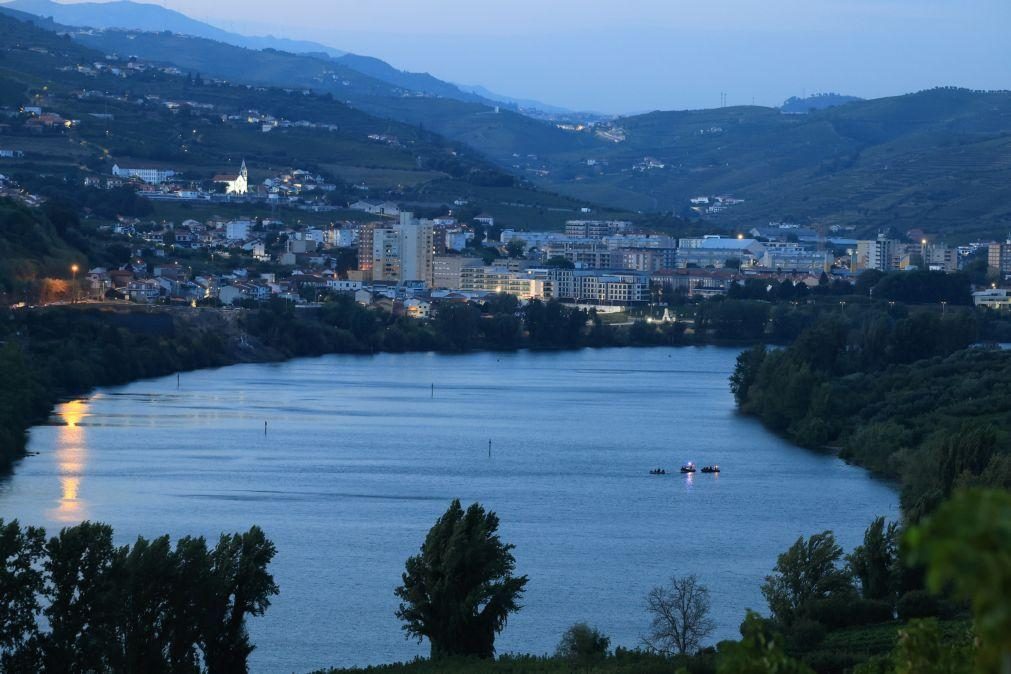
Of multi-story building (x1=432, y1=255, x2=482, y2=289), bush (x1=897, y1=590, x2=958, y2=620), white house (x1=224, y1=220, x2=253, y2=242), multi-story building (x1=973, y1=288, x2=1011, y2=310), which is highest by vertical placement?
white house (x1=224, y1=220, x2=253, y2=242)

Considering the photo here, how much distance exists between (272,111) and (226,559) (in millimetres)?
53303

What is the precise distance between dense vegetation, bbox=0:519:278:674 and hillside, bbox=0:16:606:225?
32.7m

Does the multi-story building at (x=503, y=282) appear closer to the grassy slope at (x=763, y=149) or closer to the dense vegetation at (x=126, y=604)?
the grassy slope at (x=763, y=149)

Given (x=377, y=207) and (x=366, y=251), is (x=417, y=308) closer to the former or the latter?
(x=366, y=251)

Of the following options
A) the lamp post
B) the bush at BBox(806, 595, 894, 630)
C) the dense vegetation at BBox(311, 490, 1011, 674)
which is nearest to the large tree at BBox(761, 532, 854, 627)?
the dense vegetation at BBox(311, 490, 1011, 674)

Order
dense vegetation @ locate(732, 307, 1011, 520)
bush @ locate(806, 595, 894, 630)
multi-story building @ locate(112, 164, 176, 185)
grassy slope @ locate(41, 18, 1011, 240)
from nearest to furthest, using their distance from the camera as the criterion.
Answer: bush @ locate(806, 595, 894, 630)
dense vegetation @ locate(732, 307, 1011, 520)
multi-story building @ locate(112, 164, 176, 185)
grassy slope @ locate(41, 18, 1011, 240)

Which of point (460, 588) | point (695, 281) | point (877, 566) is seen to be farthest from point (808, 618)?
point (695, 281)

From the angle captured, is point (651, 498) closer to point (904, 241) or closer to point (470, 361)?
point (470, 361)

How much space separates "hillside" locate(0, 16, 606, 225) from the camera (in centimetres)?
4550

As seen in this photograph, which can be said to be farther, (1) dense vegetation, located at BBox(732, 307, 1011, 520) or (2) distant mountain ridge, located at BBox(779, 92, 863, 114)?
(2) distant mountain ridge, located at BBox(779, 92, 863, 114)

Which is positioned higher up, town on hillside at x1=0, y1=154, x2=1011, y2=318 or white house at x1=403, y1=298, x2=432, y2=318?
town on hillside at x1=0, y1=154, x2=1011, y2=318

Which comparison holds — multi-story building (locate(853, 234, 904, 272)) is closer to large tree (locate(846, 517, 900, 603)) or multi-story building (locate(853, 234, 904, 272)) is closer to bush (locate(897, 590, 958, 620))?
large tree (locate(846, 517, 900, 603))

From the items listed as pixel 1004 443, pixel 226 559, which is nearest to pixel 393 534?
pixel 226 559

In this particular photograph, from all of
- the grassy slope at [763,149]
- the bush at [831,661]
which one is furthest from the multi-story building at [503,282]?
the bush at [831,661]
